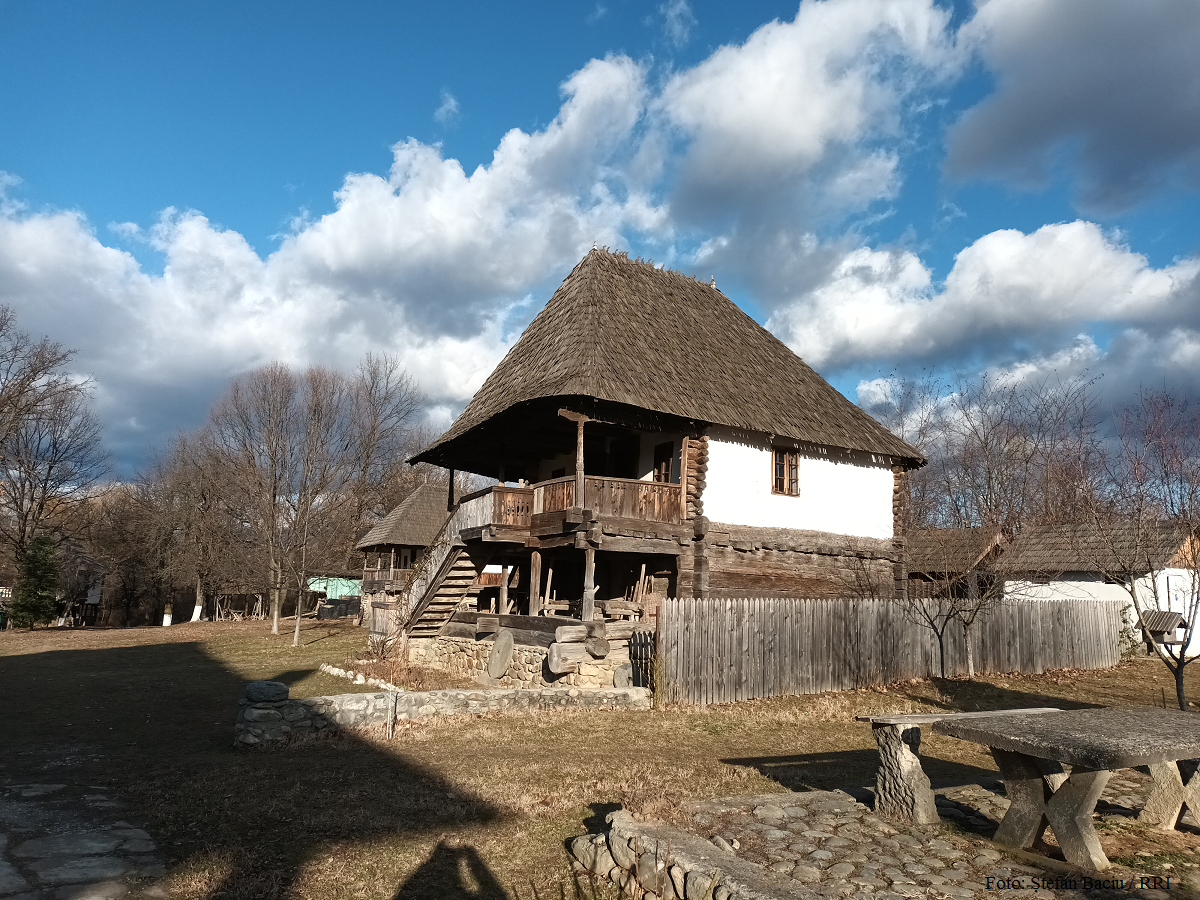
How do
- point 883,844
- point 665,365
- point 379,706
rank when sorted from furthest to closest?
1. point 665,365
2. point 379,706
3. point 883,844

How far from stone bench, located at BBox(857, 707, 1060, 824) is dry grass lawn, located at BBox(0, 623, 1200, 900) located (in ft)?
5.34

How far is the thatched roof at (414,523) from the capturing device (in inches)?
1393

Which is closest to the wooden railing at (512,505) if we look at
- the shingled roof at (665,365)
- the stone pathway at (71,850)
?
the shingled roof at (665,365)

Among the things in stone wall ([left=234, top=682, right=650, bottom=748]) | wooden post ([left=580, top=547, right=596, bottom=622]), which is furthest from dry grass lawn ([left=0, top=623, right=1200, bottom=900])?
wooden post ([left=580, top=547, right=596, bottom=622])

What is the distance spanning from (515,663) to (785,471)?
7.52 m

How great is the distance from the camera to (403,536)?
116ft

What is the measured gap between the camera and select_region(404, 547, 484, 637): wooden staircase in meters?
18.7

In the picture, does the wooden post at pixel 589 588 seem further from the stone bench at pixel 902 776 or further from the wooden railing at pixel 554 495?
the stone bench at pixel 902 776

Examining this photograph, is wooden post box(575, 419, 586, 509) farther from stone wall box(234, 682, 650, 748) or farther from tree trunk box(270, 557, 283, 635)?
tree trunk box(270, 557, 283, 635)

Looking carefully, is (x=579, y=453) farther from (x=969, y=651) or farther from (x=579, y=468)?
(x=969, y=651)

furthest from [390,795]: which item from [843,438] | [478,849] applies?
[843,438]

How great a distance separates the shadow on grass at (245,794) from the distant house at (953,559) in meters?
12.8

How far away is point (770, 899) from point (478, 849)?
2.65 metres

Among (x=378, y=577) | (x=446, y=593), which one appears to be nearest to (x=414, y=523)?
(x=378, y=577)
